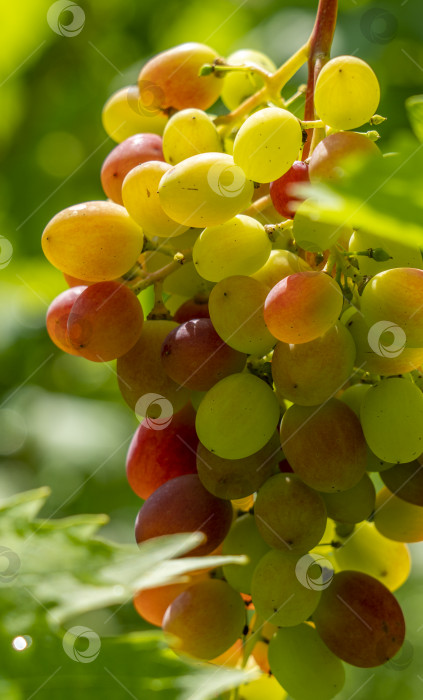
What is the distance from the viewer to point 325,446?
0.69 meters

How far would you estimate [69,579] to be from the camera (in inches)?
19.3

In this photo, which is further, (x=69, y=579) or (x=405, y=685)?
(x=405, y=685)

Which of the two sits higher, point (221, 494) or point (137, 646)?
point (137, 646)

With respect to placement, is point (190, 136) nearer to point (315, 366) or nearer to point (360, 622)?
point (315, 366)

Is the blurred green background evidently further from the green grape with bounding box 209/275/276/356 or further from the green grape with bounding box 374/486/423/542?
the green grape with bounding box 209/275/276/356

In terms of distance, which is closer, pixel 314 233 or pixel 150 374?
pixel 314 233

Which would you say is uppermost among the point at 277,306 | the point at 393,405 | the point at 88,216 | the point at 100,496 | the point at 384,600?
the point at 88,216

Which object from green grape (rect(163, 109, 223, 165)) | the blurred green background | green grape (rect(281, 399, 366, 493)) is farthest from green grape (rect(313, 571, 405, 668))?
the blurred green background

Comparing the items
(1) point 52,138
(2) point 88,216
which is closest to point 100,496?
(1) point 52,138

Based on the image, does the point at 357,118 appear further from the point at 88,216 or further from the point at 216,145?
the point at 88,216

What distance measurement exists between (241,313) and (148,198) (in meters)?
0.16

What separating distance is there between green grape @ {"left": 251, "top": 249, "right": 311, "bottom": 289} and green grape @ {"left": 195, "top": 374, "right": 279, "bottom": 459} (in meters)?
0.09

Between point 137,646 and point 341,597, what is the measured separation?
297 millimetres

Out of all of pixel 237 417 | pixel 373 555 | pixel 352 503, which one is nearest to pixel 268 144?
pixel 237 417
